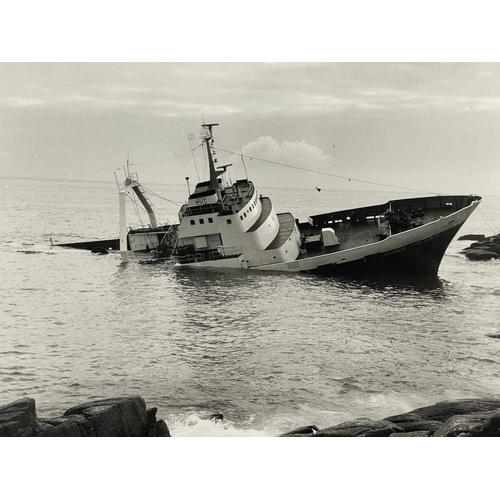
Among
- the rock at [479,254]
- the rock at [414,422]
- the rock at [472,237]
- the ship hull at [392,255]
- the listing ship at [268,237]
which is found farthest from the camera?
the ship hull at [392,255]

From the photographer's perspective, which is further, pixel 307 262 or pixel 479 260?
pixel 307 262

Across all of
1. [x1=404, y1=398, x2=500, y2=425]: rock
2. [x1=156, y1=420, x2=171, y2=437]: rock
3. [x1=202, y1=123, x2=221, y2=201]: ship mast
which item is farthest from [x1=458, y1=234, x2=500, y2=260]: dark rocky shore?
[x1=156, y1=420, x2=171, y2=437]: rock

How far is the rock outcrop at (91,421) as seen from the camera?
22.9 feet

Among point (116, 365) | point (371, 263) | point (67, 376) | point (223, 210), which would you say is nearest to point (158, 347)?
point (116, 365)

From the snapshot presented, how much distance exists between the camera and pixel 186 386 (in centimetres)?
763

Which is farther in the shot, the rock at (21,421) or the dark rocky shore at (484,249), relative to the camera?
the dark rocky shore at (484,249)

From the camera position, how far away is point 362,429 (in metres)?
6.98

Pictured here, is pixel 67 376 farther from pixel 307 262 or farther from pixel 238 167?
pixel 307 262

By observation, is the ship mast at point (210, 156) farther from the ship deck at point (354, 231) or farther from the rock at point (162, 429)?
the rock at point (162, 429)

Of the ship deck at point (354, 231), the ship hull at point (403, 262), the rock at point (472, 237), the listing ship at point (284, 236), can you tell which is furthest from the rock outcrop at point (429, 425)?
the ship deck at point (354, 231)

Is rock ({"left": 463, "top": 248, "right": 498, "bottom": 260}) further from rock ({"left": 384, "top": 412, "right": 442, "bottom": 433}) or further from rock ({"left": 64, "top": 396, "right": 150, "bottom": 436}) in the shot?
rock ({"left": 64, "top": 396, "right": 150, "bottom": 436})

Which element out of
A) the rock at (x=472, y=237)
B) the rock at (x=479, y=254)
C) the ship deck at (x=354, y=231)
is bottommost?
the rock at (x=479, y=254)

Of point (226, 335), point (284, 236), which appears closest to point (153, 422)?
point (226, 335)

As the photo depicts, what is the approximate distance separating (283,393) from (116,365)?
256cm
